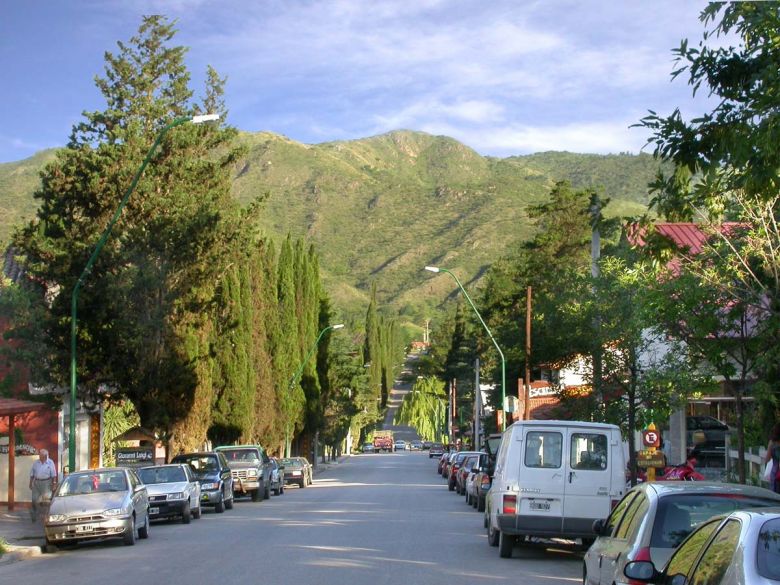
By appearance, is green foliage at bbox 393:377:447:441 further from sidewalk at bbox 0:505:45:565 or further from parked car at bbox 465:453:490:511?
sidewalk at bbox 0:505:45:565

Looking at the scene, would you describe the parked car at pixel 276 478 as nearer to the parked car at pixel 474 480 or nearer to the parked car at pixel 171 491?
the parked car at pixel 474 480

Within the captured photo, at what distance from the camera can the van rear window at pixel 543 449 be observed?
1770 centimetres

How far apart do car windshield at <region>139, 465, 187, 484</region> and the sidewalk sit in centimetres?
296

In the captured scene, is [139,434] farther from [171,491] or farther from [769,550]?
[769,550]

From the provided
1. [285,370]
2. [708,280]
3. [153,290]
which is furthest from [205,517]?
[285,370]

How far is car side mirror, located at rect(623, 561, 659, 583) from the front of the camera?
766 cm


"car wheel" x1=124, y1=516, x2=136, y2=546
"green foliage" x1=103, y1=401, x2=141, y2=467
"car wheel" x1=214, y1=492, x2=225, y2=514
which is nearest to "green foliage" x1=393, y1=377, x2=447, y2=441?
"green foliage" x1=103, y1=401, x2=141, y2=467

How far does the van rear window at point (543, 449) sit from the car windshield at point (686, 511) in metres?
8.63

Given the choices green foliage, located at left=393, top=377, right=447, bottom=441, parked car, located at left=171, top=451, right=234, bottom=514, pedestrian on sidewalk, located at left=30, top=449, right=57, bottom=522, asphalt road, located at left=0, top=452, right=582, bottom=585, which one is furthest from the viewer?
green foliage, located at left=393, top=377, right=447, bottom=441

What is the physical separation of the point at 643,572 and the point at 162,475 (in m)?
21.9

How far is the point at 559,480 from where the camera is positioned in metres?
17.5

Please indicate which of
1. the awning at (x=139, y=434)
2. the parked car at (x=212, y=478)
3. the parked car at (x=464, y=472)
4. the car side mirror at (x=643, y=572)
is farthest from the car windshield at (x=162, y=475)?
the car side mirror at (x=643, y=572)

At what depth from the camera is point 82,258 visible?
106 ft

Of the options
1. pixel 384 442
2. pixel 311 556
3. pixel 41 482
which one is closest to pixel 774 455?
pixel 311 556
